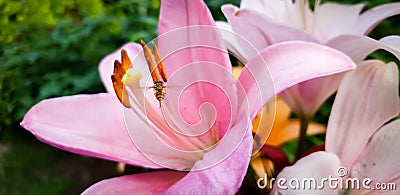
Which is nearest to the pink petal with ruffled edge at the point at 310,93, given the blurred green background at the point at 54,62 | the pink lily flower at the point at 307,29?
the pink lily flower at the point at 307,29

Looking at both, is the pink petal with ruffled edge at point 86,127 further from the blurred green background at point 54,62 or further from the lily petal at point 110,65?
the blurred green background at point 54,62

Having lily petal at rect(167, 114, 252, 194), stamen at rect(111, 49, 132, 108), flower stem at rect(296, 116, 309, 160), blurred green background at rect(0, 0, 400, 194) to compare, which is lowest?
blurred green background at rect(0, 0, 400, 194)

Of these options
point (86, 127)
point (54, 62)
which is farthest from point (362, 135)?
point (54, 62)

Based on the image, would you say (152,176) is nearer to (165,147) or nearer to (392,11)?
(165,147)

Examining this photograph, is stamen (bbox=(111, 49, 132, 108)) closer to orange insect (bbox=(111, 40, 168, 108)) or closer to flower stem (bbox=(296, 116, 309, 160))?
orange insect (bbox=(111, 40, 168, 108))

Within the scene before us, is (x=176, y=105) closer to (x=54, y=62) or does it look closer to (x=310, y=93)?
(x=310, y=93)

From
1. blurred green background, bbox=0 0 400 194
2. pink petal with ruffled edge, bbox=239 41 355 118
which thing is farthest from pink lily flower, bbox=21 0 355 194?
blurred green background, bbox=0 0 400 194
